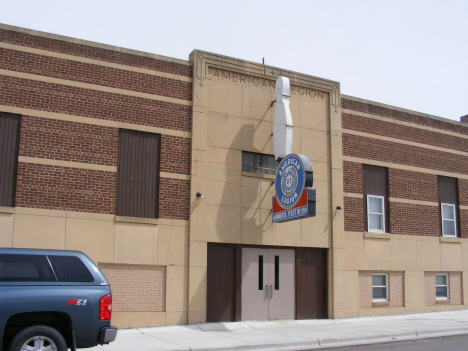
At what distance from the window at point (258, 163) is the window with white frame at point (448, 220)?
7841mm

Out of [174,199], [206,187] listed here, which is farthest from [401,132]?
[174,199]

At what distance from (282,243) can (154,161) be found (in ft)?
15.6

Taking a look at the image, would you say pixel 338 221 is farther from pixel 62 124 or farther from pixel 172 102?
pixel 62 124

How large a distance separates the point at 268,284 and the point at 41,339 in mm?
9106

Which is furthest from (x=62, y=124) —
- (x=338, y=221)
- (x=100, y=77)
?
(x=338, y=221)

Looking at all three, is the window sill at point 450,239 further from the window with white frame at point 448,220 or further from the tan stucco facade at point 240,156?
the tan stucco facade at point 240,156

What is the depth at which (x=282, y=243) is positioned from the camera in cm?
1634

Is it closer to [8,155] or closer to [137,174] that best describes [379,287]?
[137,174]

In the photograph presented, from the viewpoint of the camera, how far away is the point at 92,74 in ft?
47.4

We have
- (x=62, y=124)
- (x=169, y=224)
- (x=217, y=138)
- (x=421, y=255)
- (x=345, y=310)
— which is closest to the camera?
(x=62, y=124)

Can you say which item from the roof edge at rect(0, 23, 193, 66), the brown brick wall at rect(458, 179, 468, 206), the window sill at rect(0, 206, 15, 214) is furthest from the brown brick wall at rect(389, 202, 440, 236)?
the window sill at rect(0, 206, 15, 214)

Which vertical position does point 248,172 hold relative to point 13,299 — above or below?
above

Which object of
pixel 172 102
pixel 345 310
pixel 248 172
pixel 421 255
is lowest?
pixel 345 310

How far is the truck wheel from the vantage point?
7.79m
